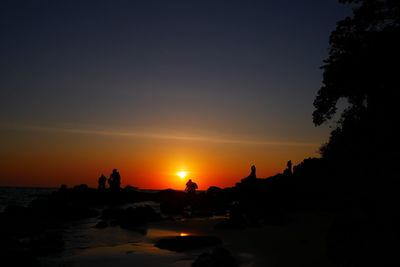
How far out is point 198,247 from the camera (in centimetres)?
1852

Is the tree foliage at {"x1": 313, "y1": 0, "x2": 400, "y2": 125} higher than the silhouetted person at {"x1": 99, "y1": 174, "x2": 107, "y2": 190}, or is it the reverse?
the tree foliage at {"x1": 313, "y1": 0, "x2": 400, "y2": 125}

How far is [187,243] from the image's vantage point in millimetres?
18531

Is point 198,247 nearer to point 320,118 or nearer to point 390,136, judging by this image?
point 390,136

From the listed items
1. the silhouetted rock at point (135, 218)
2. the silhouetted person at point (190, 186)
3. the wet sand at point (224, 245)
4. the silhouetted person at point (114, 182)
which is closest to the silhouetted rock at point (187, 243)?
the wet sand at point (224, 245)

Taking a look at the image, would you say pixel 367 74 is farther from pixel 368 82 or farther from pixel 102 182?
pixel 102 182

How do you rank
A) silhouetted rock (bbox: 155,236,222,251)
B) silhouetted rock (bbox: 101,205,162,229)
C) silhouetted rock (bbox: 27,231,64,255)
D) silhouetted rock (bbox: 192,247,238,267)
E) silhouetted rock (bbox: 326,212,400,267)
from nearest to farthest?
silhouetted rock (bbox: 326,212,400,267), silhouetted rock (bbox: 192,247,238,267), silhouetted rock (bbox: 155,236,222,251), silhouetted rock (bbox: 27,231,64,255), silhouetted rock (bbox: 101,205,162,229)

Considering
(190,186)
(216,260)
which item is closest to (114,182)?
(190,186)

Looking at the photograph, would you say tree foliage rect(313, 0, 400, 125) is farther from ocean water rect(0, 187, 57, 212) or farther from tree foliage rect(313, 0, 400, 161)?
ocean water rect(0, 187, 57, 212)

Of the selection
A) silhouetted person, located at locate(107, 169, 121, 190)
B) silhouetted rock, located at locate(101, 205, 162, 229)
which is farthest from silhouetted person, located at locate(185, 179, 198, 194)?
silhouetted rock, located at locate(101, 205, 162, 229)

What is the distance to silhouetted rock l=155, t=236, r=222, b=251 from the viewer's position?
18.3 metres

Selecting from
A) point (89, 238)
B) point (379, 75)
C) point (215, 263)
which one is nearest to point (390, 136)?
point (379, 75)

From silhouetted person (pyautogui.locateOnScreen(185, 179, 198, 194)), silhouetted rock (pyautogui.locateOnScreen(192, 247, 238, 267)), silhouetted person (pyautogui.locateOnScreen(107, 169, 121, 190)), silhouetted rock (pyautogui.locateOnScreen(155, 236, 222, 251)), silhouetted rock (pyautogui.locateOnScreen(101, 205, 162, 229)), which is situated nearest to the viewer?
silhouetted rock (pyautogui.locateOnScreen(192, 247, 238, 267))

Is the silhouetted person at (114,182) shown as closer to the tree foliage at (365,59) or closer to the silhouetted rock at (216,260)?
the tree foliage at (365,59)

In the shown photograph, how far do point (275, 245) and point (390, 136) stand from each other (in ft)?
22.2
